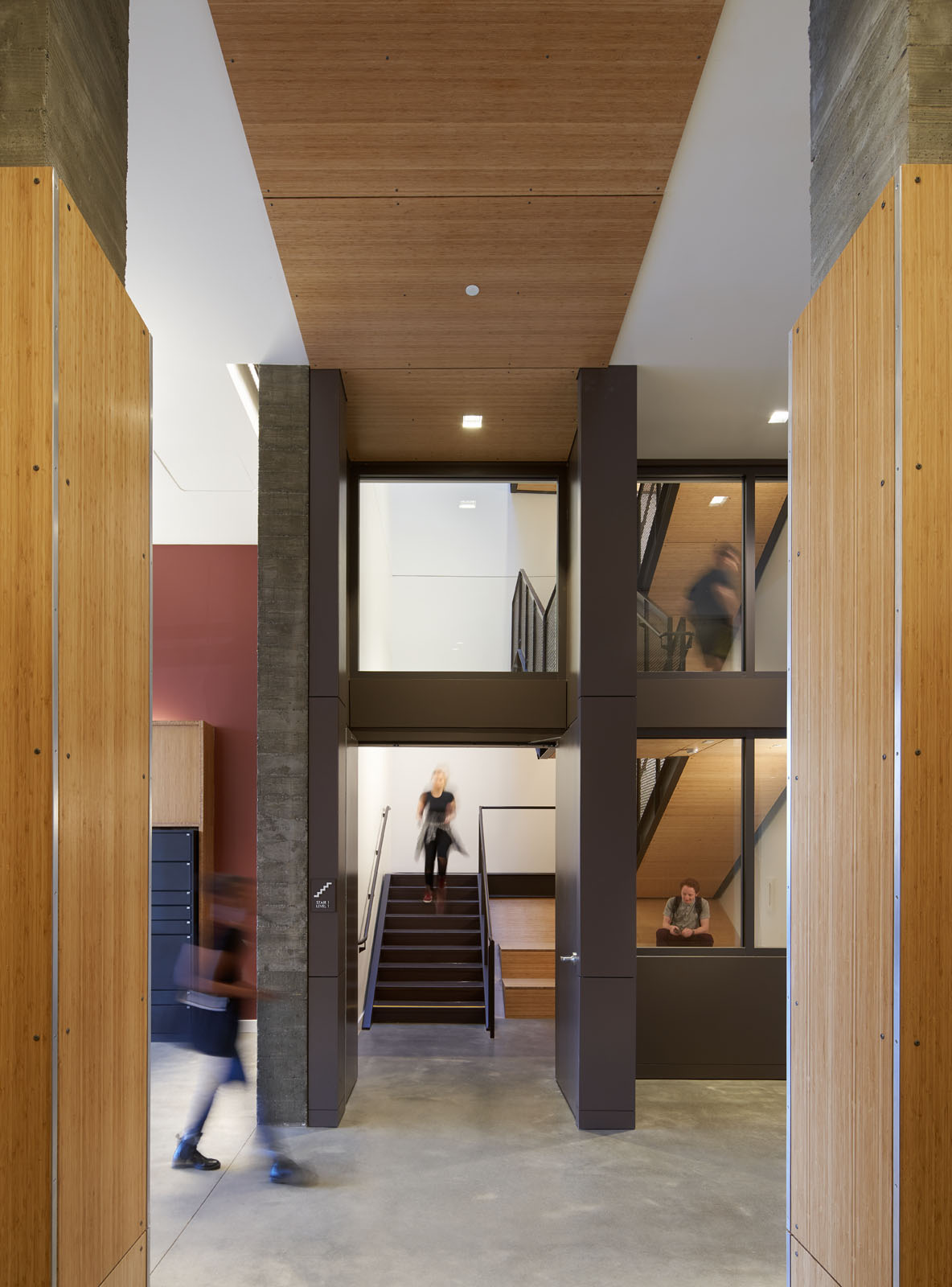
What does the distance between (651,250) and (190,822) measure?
21.5 feet

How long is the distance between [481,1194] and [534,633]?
3.93m

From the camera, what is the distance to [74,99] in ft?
8.39

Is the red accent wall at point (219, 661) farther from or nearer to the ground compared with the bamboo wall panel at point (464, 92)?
nearer to the ground

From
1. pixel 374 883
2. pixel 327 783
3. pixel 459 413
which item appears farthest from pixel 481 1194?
pixel 374 883

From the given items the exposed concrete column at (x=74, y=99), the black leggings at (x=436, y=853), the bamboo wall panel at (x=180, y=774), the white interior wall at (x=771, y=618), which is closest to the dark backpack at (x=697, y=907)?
the white interior wall at (x=771, y=618)

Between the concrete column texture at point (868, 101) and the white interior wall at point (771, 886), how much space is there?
Answer: 649 centimetres

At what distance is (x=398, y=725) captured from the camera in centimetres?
821

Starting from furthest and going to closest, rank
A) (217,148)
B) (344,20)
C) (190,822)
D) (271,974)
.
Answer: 1. (190,822)
2. (271,974)
3. (217,148)
4. (344,20)

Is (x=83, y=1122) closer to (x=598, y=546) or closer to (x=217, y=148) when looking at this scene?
(x=217, y=148)

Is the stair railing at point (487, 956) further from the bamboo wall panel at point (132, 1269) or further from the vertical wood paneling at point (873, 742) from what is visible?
the vertical wood paneling at point (873, 742)

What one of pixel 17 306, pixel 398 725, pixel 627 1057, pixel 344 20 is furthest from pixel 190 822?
pixel 17 306

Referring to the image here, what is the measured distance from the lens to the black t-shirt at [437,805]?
12703mm

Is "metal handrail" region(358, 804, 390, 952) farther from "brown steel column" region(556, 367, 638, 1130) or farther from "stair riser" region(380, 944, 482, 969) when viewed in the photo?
"brown steel column" region(556, 367, 638, 1130)

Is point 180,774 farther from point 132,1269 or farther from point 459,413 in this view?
point 132,1269
